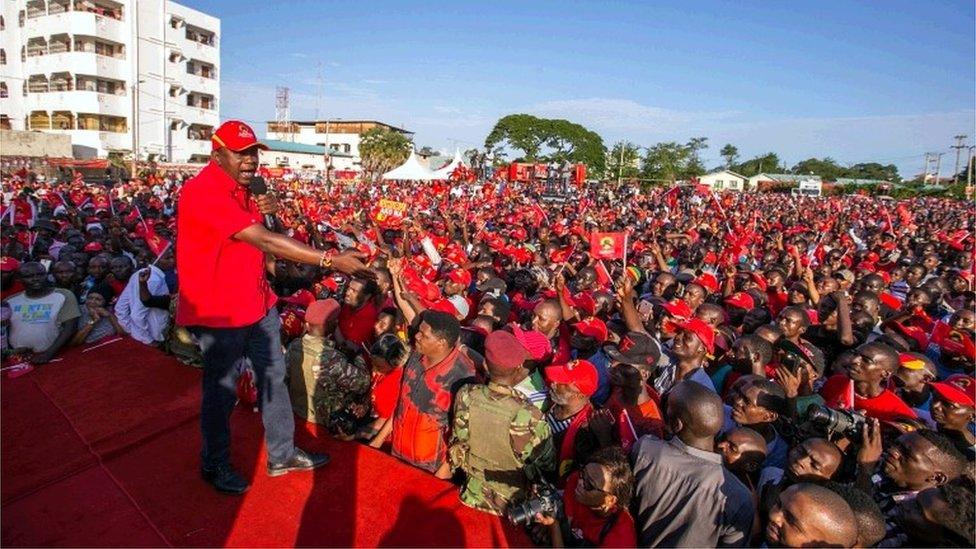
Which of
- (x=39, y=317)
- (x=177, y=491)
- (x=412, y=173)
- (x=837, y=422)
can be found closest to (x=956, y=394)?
(x=837, y=422)

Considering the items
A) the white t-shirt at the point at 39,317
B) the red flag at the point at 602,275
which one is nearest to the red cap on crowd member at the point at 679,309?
the red flag at the point at 602,275

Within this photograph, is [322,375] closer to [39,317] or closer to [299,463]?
[299,463]

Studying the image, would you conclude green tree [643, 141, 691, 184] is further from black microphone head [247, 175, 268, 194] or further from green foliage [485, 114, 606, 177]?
black microphone head [247, 175, 268, 194]

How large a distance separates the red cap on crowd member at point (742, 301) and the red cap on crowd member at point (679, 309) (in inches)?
43.6

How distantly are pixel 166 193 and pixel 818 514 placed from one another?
22420 mm

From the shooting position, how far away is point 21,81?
37.8 m

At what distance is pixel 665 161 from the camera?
55.6 m

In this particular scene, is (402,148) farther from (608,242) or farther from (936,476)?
(936,476)

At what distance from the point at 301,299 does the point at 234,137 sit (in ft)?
10.2

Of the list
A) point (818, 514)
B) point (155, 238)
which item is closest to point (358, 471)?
point (818, 514)

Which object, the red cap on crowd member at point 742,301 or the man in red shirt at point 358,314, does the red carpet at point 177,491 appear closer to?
the man in red shirt at point 358,314

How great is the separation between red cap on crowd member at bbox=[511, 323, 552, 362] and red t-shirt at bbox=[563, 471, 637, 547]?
1237 millimetres

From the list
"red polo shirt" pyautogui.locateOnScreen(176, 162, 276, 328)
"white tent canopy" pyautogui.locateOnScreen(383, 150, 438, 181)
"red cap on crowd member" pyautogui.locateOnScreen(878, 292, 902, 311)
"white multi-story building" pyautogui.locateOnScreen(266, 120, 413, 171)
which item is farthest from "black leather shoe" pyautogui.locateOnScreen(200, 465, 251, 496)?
"white multi-story building" pyautogui.locateOnScreen(266, 120, 413, 171)

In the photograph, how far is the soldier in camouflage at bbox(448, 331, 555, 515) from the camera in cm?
267
